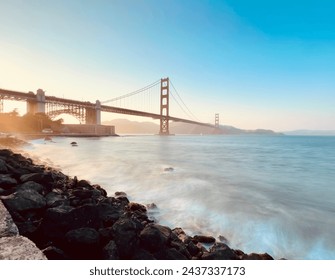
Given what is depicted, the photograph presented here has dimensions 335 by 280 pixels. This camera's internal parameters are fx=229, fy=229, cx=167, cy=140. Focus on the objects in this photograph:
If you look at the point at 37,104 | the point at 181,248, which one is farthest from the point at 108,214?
the point at 37,104

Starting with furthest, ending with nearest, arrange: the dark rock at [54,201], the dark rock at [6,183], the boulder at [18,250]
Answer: the dark rock at [6,183]
the dark rock at [54,201]
the boulder at [18,250]

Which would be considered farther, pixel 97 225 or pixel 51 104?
pixel 51 104

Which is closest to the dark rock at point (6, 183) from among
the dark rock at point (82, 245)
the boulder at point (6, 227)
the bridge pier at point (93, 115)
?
the boulder at point (6, 227)

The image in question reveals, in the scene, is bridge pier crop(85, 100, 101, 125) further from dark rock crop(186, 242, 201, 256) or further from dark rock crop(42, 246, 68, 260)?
dark rock crop(42, 246, 68, 260)

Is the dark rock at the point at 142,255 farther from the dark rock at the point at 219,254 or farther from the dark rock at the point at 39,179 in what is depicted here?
the dark rock at the point at 39,179

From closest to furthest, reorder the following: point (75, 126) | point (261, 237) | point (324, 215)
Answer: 1. point (261, 237)
2. point (324, 215)
3. point (75, 126)
